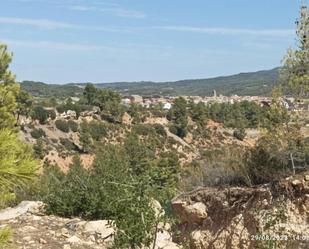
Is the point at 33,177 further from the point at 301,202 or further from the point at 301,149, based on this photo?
the point at 301,149

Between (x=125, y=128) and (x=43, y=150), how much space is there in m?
18.3

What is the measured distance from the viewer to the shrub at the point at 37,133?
5938cm

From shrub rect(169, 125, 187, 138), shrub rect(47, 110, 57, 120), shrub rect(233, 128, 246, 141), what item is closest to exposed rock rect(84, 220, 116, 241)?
shrub rect(233, 128, 246, 141)

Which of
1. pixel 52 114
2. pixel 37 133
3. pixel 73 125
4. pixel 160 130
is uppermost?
pixel 52 114

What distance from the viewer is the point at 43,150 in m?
54.6

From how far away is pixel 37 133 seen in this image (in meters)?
60.4

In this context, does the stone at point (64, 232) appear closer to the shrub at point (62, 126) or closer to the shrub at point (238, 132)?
the shrub at point (62, 126)

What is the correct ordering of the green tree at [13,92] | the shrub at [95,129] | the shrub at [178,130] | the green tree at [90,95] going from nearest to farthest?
the green tree at [13,92] < the shrub at [95,129] < the shrub at [178,130] < the green tree at [90,95]

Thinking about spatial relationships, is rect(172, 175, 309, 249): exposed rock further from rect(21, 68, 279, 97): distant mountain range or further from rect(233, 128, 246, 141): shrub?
rect(21, 68, 279, 97): distant mountain range

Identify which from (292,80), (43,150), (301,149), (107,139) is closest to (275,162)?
(301,149)

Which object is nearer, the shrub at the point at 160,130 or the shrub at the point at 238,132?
the shrub at the point at 238,132
